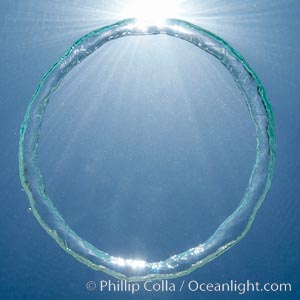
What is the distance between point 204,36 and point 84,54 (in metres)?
0.69

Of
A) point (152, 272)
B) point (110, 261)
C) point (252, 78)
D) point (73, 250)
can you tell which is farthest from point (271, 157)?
point (73, 250)

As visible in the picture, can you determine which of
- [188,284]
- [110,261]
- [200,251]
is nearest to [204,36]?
[200,251]

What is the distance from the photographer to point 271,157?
2.25 m

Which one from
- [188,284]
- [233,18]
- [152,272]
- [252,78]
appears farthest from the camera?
[188,284]

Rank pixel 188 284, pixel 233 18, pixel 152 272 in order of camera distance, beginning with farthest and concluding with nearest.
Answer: pixel 188 284
pixel 233 18
pixel 152 272

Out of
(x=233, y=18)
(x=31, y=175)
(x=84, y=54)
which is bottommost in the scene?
(x=31, y=175)

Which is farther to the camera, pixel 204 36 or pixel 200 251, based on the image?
pixel 200 251

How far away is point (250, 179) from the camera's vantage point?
2371 mm

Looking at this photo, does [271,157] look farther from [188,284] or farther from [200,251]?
[188,284]

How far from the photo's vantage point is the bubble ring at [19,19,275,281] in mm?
2238

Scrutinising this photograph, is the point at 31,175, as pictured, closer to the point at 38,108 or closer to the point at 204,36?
the point at 38,108

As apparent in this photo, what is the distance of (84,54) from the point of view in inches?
91.7

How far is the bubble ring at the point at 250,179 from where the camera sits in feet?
7.34

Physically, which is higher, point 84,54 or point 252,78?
point 84,54
